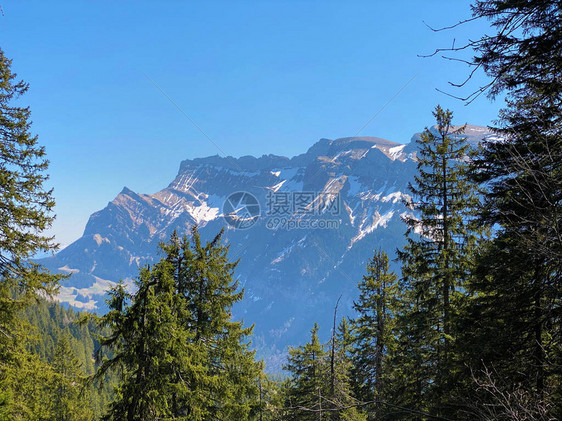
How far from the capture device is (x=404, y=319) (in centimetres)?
1533

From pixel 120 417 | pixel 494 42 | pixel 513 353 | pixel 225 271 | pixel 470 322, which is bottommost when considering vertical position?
pixel 120 417

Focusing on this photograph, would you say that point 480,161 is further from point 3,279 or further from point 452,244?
point 3,279

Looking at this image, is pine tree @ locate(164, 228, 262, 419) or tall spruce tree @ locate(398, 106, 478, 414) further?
tall spruce tree @ locate(398, 106, 478, 414)

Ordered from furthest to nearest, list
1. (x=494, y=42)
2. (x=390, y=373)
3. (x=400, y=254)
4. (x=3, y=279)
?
(x=390, y=373)
(x=400, y=254)
(x=3, y=279)
(x=494, y=42)

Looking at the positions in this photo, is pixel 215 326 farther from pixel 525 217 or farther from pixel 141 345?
pixel 525 217

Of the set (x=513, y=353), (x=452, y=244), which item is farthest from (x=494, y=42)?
(x=452, y=244)

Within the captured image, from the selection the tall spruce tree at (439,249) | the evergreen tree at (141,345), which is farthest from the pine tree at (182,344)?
the tall spruce tree at (439,249)

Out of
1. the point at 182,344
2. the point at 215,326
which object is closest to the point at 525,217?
the point at 182,344

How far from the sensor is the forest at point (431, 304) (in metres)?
4.34

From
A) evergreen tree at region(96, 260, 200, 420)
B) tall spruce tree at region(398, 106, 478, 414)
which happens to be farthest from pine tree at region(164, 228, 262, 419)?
tall spruce tree at region(398, 106, 478, 414)

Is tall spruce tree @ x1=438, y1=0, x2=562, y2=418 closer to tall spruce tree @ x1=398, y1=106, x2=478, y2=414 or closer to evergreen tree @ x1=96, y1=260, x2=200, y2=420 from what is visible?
tall spruce tree @ x1=398, y1=106, x2=478, y2=414

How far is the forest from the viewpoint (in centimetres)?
434

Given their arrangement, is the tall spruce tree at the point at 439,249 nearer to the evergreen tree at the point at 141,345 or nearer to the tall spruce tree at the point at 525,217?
the tall spruce tree at the point at 525,217

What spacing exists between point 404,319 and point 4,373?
13933 millimetres
